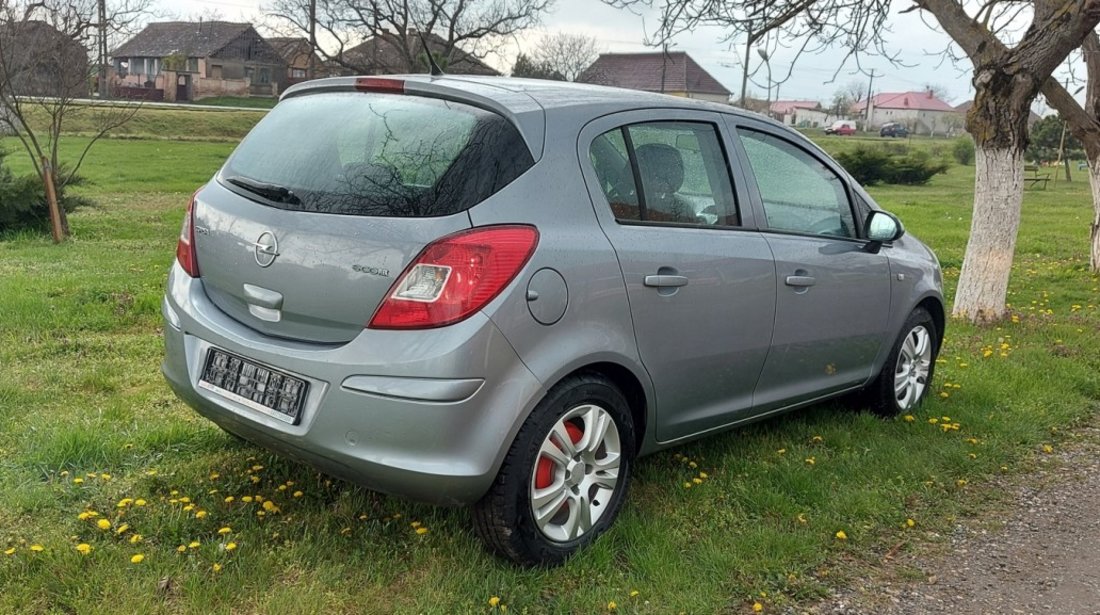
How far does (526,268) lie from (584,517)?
101cm

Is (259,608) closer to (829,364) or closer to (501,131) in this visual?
(501,131)

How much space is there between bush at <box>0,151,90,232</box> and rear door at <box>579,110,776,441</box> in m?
10.8

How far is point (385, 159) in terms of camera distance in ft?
10.3

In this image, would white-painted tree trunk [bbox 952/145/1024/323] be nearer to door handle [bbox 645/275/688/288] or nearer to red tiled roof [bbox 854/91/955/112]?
door handle [bbox 645/275/688/288]

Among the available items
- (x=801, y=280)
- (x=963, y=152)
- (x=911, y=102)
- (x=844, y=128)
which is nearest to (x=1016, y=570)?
(x=801, y=280)

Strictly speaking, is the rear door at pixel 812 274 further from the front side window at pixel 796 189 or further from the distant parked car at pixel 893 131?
the distant parked car at pixel 893 131

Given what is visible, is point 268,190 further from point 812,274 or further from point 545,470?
point 812,274

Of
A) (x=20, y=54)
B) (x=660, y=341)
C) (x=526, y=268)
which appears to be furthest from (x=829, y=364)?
(x=20, y=54)

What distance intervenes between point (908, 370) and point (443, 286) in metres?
3.41

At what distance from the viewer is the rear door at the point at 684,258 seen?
337cm

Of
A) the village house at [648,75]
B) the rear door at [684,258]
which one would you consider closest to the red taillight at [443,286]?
the rear door at [684,258]

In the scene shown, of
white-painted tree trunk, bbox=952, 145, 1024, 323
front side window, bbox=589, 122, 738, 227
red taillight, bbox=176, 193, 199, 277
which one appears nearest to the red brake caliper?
front side window, bbox=589, 122, 738, 227

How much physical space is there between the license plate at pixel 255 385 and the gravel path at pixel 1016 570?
196 cm

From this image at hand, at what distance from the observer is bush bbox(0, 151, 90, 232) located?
1155 centimetres
